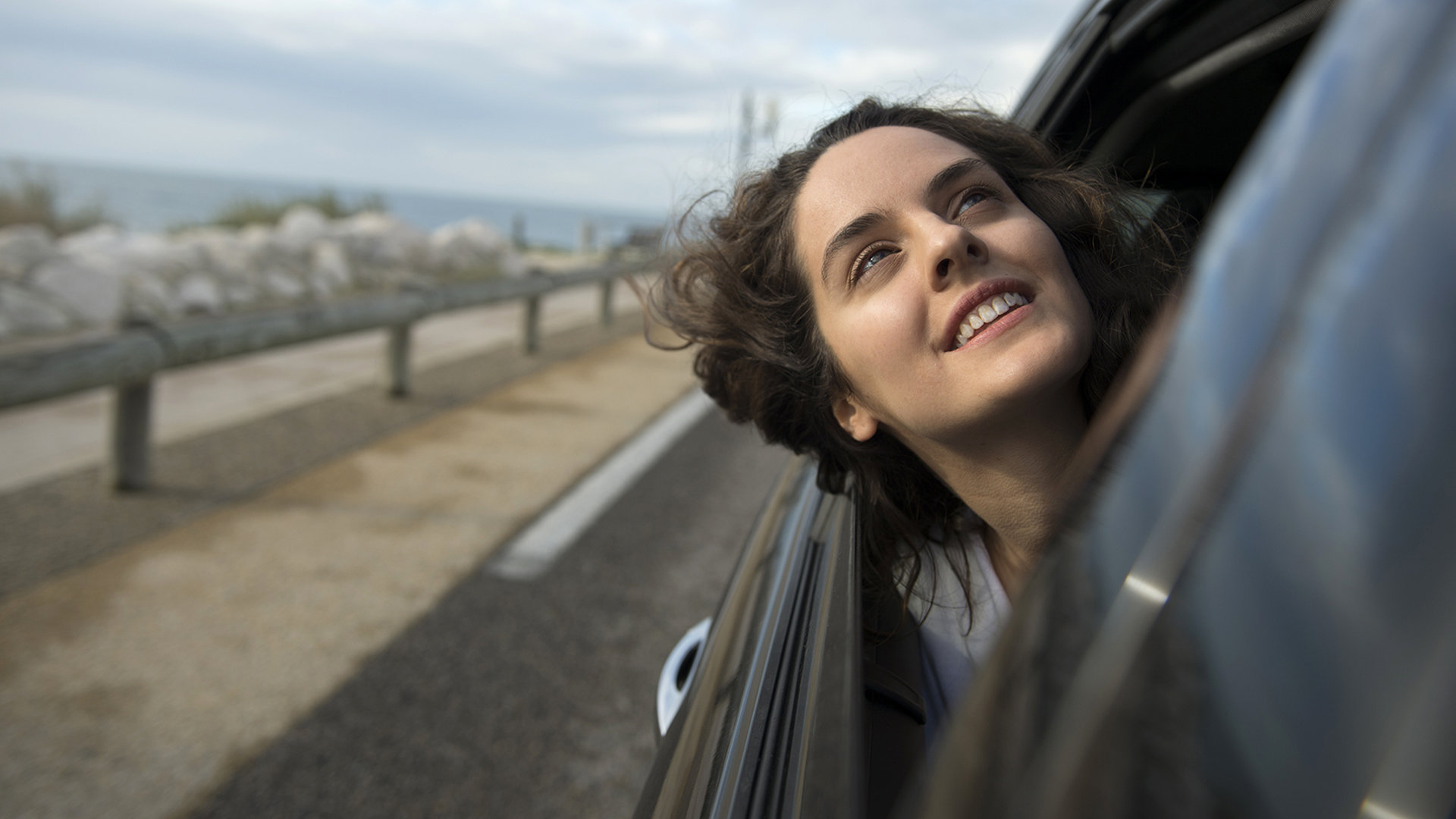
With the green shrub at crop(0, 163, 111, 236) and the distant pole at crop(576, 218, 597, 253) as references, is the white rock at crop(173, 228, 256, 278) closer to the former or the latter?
the green shrub at crop(0, 163, 111, 236)

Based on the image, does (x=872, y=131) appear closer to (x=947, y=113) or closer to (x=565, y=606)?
(x=947, y=113)

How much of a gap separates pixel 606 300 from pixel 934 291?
36.1 ft

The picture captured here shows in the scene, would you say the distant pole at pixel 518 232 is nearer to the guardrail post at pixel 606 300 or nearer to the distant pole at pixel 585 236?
the distant pole at pixel 585 236

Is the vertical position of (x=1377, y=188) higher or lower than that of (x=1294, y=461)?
higher

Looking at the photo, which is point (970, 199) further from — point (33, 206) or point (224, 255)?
point (33, 206)

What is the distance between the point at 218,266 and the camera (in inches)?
527

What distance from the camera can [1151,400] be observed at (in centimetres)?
46

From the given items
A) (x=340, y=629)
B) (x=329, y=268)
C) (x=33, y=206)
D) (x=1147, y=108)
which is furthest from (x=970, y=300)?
(x=33, y=206)

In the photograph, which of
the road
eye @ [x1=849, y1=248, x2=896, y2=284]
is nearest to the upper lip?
eye @ [x1=849, y1=248, x2=896, y2=284]

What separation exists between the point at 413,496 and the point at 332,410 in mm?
2144

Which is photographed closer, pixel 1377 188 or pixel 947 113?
pixel 1377 188

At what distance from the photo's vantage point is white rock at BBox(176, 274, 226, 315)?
11758 millimetres

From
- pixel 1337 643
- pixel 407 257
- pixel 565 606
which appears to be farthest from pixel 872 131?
pixel 407 257

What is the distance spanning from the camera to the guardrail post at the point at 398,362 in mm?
7039
